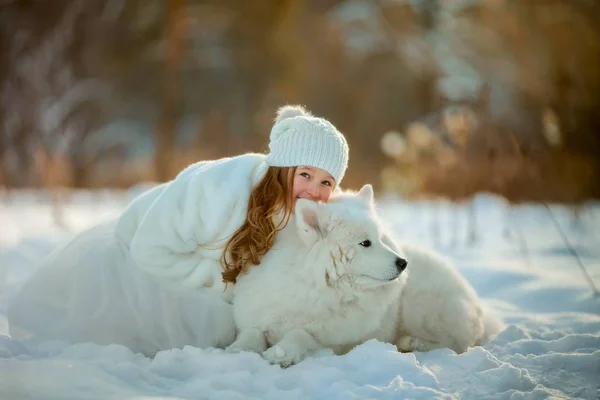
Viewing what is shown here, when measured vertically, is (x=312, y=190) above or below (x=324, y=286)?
above

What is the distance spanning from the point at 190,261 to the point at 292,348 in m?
0.78

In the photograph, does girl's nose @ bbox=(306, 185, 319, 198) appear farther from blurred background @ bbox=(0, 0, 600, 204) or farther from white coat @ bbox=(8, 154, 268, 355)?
blurred background @ bbox=(0, 0, 600, 204)

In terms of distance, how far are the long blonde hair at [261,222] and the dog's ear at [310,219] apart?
22 cm

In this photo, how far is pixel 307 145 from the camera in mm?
2766

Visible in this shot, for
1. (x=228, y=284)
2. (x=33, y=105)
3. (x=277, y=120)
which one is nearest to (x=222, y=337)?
(x=228, y=284)

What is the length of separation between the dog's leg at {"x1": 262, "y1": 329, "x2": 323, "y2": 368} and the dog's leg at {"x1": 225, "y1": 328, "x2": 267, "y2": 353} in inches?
5.1

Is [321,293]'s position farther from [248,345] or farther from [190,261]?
[190,261]

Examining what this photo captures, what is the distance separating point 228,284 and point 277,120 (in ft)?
3.31

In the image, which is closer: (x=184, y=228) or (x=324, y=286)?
(x=324, y=286)

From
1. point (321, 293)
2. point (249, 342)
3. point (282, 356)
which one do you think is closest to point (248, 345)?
point (249, 342)

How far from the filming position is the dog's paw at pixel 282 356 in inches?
94.3

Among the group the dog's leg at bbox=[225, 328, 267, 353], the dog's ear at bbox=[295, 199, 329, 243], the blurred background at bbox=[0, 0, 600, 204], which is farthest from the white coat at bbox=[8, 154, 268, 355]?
the blurred background at bbox=[0, 0, 600, 204]

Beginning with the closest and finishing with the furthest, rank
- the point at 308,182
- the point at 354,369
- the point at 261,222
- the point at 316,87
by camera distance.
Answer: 1. the point at 354,369
2. the point at 261,222
3. the point at 308,182
4. the point at 316,87

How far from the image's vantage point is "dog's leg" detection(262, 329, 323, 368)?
7.89 feet
